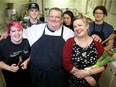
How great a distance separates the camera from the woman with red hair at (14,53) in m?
1.39

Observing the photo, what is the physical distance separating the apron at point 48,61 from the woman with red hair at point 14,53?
0.32 feet

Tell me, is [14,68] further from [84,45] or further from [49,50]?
[84,45]

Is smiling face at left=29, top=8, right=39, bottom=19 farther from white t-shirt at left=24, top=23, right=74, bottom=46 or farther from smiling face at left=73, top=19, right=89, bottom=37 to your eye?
smiling face at left=73, top=19, right=89, bottom=37

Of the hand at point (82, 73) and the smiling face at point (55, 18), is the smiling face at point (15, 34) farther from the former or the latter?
the hand at point (82, 73)

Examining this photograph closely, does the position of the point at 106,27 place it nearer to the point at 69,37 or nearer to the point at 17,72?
the point at 69,37

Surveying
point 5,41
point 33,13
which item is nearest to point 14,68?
point 5,41

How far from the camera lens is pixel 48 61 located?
1387 millimetres

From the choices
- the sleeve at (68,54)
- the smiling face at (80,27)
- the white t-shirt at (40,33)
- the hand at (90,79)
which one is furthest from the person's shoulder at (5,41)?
the hand at (90,79)

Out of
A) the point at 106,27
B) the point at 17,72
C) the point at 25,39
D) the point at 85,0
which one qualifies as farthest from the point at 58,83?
the point at 85,0

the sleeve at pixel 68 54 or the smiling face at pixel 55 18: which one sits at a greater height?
the smiling face at pixel 55 18

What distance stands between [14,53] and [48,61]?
0.34 m

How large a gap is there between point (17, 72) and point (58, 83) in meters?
0.44

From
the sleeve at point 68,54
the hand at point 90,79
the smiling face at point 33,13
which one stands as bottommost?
the hand at point 90,79

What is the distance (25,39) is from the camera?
150cm
